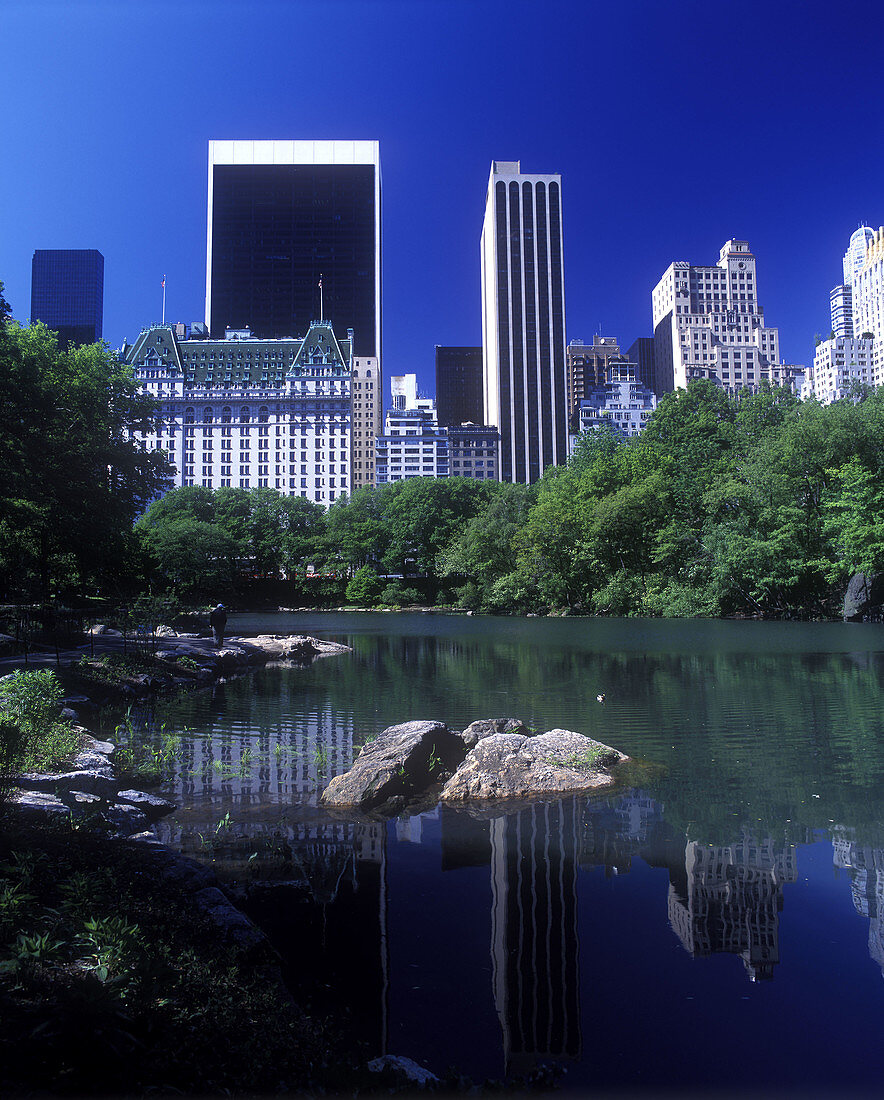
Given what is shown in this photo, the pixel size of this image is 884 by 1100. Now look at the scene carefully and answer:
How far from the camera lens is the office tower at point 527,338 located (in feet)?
555

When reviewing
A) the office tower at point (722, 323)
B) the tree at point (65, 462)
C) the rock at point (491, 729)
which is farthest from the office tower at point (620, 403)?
the rock at point (491, 729)

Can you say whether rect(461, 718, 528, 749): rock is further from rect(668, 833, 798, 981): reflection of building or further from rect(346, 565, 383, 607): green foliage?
rect(346, 565, 383, 607): green foliage

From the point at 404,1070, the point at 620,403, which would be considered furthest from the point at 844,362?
the point at 404,1070

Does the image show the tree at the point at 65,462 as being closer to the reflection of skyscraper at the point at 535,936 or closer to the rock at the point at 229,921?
the rock at the point at 229,921

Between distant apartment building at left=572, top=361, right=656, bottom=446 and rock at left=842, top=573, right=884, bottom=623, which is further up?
distant apartment building at left=572, top=361, right=656, bottom=446

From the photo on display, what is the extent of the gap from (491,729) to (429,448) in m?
146

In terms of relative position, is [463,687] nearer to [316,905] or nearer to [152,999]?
[316,905]

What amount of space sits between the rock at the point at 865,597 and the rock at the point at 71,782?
43967 millimetres

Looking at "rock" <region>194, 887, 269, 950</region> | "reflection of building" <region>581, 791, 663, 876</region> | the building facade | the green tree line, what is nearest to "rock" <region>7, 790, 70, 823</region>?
"rock" <region>194, 887, 269, 950</region>

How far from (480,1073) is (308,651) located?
26960 mm

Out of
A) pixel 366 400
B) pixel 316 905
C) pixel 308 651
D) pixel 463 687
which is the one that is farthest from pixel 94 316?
pixel 316 905

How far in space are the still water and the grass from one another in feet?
2.95

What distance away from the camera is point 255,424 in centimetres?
14500

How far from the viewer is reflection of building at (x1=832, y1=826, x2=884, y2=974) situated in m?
6.18
